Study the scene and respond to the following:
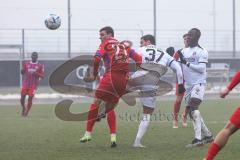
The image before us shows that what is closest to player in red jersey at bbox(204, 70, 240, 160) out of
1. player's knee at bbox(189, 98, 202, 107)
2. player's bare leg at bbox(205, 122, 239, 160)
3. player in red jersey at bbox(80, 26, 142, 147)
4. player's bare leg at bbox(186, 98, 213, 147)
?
player's bare leg at bbox(205, 122, 239, 160)

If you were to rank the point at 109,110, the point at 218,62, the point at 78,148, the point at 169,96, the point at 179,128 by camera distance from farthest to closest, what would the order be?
1. the point at 218,62
2. the point at 169,96
3. the point at 179,128
4. the point at 109,110
5. the point at 78,148

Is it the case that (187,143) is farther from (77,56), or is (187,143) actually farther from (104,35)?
(77,56)

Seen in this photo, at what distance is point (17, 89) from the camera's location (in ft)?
115

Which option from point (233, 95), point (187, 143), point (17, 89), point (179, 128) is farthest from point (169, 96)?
point (187, 143)

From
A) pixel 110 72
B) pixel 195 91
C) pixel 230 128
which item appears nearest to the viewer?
pixel 230 128

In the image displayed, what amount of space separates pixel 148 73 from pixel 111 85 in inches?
44.9

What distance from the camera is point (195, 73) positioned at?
13.5 meters

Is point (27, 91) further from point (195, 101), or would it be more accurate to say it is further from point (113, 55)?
point (113, 55)

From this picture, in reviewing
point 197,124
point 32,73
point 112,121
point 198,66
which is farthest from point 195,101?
point 32,73

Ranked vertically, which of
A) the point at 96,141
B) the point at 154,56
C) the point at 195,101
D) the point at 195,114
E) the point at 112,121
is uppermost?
the point at 154,56

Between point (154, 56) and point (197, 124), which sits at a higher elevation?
point (154, 56)

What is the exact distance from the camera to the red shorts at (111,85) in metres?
12.6

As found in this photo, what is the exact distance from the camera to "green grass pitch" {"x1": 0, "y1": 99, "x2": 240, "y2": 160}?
11.2 meters

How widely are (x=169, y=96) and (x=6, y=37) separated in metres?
8.85
